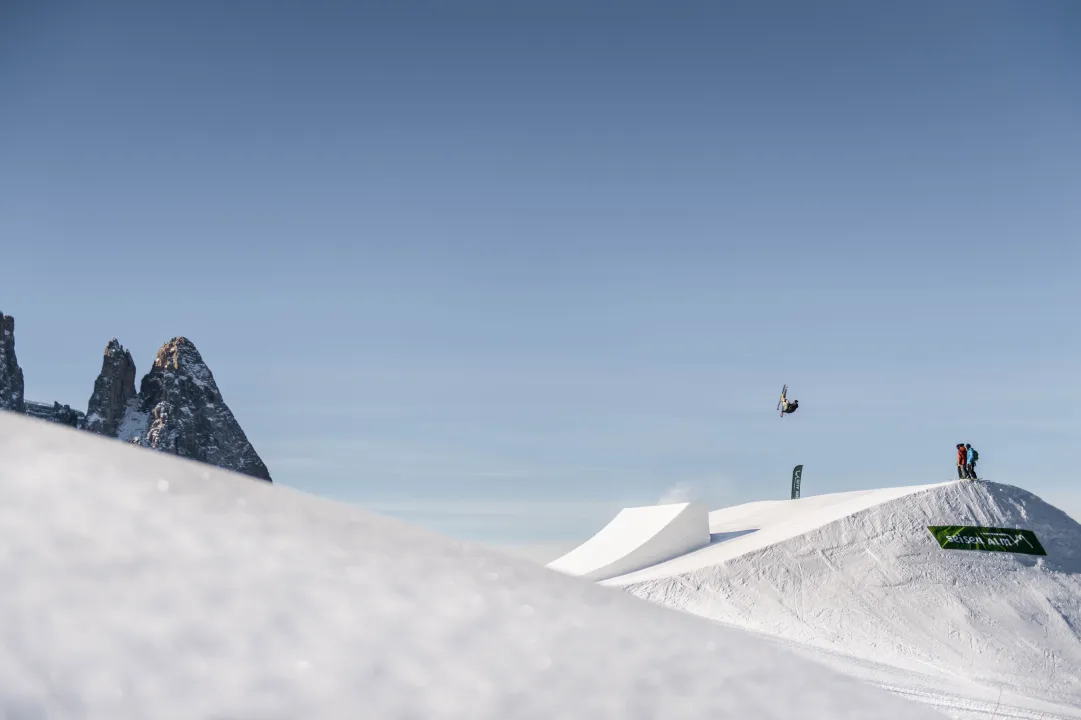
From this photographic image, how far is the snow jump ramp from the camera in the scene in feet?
85.9

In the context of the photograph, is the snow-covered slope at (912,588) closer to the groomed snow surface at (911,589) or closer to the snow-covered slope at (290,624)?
the groomed snow surface at (911,589)

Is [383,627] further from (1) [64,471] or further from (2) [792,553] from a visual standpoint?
(2) [792,553]

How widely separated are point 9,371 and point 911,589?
97233 millimetres

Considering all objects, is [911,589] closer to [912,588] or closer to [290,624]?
[912,588]

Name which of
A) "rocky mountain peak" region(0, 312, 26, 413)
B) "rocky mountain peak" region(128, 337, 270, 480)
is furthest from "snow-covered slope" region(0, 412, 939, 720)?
"rocky mountain peak" region(128, 337, 270, 480)

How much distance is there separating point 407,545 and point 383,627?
226 millimetres

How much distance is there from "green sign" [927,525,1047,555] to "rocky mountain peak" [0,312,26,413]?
9441cm

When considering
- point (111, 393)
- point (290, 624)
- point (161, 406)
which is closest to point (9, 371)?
point (111, 393)

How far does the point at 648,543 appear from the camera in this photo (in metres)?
26.6

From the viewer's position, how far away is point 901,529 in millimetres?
23781

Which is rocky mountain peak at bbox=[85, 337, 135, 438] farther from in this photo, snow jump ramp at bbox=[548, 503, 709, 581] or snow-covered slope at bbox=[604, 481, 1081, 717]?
snow-covered slope at bbox=[604, 481, 1081, 717]

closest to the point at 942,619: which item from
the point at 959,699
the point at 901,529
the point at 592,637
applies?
the point at 901,529

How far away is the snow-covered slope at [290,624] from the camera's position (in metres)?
1.17

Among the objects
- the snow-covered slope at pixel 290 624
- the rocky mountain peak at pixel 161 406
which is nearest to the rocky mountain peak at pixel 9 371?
the rocky mountain peak at pixel 161 406
